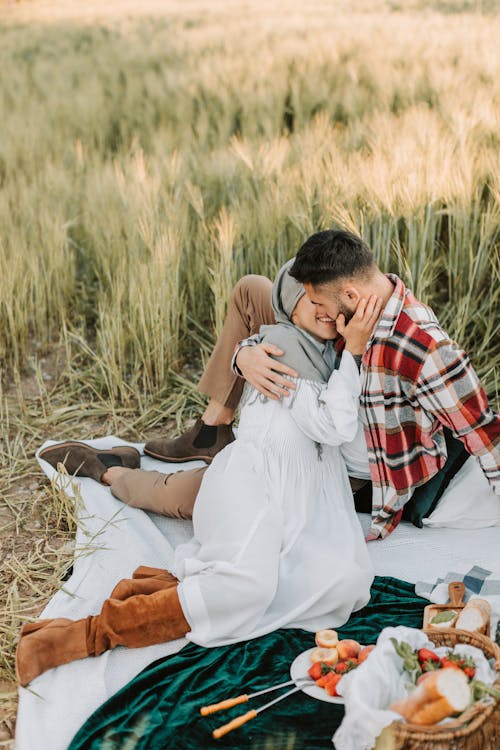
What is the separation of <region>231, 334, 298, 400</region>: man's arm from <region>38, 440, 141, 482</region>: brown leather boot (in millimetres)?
772

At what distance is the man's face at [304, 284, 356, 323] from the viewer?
7.77 feet

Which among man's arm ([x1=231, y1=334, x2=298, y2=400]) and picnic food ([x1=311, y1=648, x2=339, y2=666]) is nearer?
picnic food ([x1=311, y1=648, x2=339, y2=666])

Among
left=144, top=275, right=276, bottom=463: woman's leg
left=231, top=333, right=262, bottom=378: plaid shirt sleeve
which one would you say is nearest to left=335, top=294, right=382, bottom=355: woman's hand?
left=231, top=333, right=262, bottom=378: plaid shirt sleeve

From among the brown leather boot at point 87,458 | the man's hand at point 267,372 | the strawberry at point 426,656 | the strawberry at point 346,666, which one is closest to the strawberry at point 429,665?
the strawberry at point 426,656

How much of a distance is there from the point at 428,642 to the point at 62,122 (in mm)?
5323

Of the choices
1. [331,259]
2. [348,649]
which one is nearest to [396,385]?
[331,259]

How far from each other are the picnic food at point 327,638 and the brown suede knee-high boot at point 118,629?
348 millimetres

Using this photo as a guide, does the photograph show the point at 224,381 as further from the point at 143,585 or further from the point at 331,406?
the point at 143,585

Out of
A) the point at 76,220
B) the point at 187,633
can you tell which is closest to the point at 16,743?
the point at 187,633

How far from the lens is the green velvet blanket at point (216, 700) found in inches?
74.8

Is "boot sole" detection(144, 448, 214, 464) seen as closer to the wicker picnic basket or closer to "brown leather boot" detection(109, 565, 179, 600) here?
"brown leather boot" detection(109, 565, 179, 600)

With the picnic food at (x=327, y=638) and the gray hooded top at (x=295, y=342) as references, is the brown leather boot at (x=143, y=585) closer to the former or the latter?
the picnic food at (x=327, y=638)

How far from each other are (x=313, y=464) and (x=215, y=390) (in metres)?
0.68

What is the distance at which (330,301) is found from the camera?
239 cm
